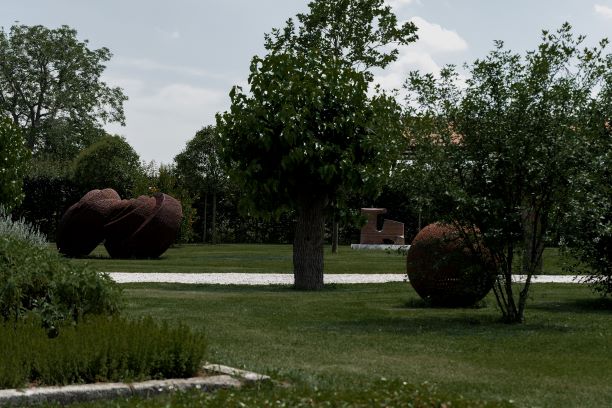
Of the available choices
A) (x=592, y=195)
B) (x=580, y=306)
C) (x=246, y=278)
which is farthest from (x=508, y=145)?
(x=246, y=278)

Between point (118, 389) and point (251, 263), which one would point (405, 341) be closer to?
point (118, 389)

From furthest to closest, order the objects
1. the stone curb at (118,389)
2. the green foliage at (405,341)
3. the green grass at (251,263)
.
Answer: the green grass at (251,263), the green foliage at (405,341), the stone curb at (118,389)

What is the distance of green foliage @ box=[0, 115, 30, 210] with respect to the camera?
920 inches

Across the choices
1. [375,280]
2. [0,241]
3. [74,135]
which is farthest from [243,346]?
[74,135]

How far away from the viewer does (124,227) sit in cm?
2534

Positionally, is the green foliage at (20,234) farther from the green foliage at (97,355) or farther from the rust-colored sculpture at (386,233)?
the rust-colored sculpture at (386,233)

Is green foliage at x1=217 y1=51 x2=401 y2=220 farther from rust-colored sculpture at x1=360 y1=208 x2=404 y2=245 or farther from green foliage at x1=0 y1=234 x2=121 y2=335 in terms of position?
rust-colored sculpture at x1=360 y1=208 x2=404 y2=245

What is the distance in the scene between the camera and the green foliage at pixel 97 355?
21.1 feet

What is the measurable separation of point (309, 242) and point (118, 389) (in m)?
9.98

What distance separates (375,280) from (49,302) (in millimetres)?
10749

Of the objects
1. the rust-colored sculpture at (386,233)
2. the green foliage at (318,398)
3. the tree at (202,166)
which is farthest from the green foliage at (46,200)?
the green foliage at (318,398)

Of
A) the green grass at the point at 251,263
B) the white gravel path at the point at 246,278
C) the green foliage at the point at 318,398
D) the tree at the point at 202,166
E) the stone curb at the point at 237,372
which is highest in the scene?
the tree at the point at 202,166

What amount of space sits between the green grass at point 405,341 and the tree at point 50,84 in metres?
40.5

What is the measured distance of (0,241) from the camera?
961cm
